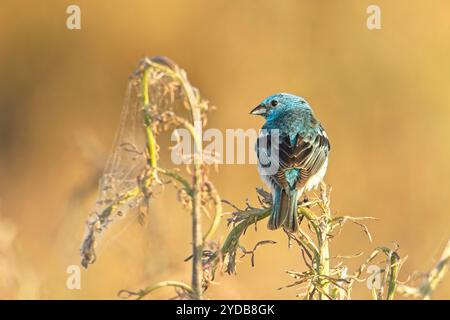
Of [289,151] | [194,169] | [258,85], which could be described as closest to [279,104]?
[289,151]

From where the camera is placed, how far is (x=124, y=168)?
260 cm

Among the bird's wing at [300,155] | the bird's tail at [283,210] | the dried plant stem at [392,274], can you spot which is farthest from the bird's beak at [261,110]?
the dried plant stem at [392,274]

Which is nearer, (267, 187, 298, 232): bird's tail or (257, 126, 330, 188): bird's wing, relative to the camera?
(267, 187, 298, 232): bird's tail

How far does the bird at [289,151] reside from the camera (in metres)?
4.37

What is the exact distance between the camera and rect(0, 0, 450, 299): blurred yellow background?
25.5ft

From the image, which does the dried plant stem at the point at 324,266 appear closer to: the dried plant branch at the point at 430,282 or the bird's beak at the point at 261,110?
the dried plant branch at the point at 430,282

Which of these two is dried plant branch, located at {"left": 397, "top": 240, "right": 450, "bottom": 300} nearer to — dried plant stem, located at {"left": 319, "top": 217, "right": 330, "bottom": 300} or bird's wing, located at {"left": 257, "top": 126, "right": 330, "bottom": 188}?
dried plant stem, located at {"left": 319, "top": 217, "right": 330, "bottom": 300}

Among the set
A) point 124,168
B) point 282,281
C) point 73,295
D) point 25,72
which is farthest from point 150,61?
point 25,72

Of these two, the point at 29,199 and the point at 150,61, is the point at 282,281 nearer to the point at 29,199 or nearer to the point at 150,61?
the point at 29,199

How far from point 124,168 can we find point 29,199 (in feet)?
19.0

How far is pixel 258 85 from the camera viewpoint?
27.7 feet

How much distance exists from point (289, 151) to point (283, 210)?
0.95m

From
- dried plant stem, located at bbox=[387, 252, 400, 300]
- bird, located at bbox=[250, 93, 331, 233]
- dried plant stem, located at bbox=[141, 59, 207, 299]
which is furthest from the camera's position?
bird, located at bbox=[250, 93, 331, 233]

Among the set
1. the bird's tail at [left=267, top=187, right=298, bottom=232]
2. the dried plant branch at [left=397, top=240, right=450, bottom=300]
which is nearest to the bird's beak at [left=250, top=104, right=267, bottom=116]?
the bird's tail at [left=267, top=187, right=298, bottom=232]
